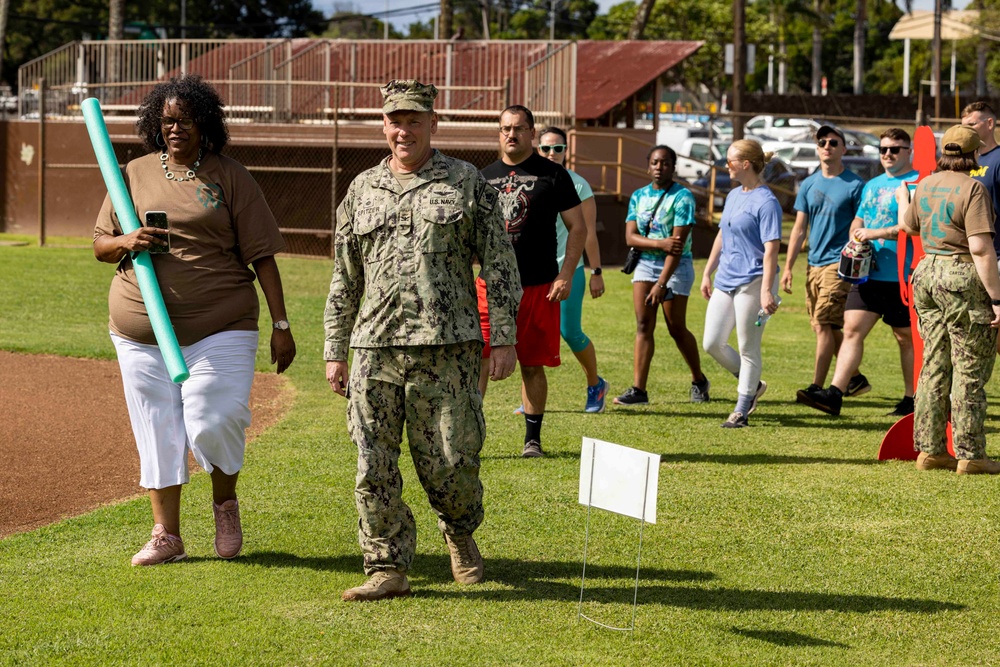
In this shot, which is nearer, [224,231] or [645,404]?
[224,231]

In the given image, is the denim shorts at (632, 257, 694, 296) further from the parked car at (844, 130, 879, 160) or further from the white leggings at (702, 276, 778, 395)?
the parked car at (844, 130, 879, 160)

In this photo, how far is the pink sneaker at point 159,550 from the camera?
5.69m

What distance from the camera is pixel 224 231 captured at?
5680 mm

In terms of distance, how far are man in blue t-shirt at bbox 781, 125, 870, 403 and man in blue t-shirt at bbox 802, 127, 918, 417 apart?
210 mm

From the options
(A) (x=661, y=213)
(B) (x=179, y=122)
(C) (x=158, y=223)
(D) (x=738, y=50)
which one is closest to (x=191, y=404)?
(C) (x=158, y=223)

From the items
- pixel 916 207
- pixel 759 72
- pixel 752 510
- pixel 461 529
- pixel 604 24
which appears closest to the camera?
pixel 461 529

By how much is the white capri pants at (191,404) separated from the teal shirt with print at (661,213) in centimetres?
504

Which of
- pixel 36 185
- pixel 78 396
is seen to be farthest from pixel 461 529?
pixel 36 185

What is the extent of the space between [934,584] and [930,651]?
2.81 ft

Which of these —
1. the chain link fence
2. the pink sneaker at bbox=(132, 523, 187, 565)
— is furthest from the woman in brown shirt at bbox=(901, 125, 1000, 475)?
the chain link fence

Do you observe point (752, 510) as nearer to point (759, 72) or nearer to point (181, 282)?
point (181, 282)

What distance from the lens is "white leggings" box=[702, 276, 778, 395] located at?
8992mm

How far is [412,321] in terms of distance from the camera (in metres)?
5.15

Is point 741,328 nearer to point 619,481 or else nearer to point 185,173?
point 619,481
